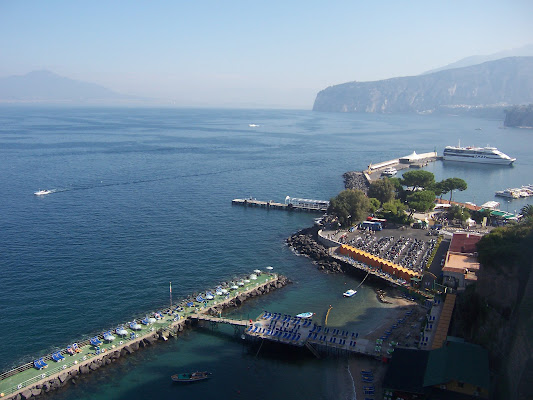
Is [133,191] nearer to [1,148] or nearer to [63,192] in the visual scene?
[63,192]

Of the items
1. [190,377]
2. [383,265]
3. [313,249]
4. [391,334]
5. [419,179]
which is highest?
[419,179]

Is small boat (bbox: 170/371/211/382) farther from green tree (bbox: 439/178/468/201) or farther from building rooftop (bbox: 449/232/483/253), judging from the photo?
green tree (bbox: 439/178/468/201)

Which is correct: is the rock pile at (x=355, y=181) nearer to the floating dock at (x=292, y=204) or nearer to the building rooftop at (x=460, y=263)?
the floating dock at (x=292, y=204)

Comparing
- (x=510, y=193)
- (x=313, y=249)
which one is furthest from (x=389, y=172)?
(x=313, y=249)

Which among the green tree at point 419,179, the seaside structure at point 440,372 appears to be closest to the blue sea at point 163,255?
the seaside structure at point 440,372

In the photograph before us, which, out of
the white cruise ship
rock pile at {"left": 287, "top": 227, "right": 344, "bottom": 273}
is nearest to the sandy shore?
rock pile at {"left": 287, "top": 227, "right": 344, "bottom": 273}

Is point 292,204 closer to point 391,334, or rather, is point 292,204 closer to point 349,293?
point 349,293
